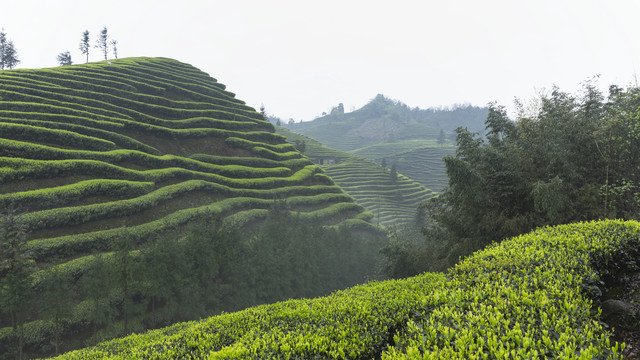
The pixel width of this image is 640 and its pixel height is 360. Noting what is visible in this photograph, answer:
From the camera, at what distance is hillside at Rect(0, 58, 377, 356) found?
23375mm

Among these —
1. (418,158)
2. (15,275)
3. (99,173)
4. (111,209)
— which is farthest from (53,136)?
Answer: (418,158)

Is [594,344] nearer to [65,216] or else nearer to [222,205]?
[65,216]

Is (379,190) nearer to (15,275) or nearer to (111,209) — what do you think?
(111,209)

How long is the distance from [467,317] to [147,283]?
2278 centimetres

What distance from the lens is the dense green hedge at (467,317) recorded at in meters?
4.00

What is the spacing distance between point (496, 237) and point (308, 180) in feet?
120

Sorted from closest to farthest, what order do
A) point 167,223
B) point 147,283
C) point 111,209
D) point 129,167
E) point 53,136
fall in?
point 147,283, point 111,209, point 167,223, point 53,136, point 129,167

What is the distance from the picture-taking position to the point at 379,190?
274 ft

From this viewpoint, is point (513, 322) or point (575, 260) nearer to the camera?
point (513, 322)

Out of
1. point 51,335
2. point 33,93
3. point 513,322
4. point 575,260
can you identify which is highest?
point 33,93

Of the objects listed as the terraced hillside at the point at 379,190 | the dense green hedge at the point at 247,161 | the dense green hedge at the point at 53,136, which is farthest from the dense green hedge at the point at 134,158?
the terraced hillside at the point at 379,190

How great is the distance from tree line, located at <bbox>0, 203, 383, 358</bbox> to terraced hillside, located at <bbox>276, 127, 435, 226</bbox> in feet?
160

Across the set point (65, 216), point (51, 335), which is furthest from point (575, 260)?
point (65, 216)

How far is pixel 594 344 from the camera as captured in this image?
3889mm
